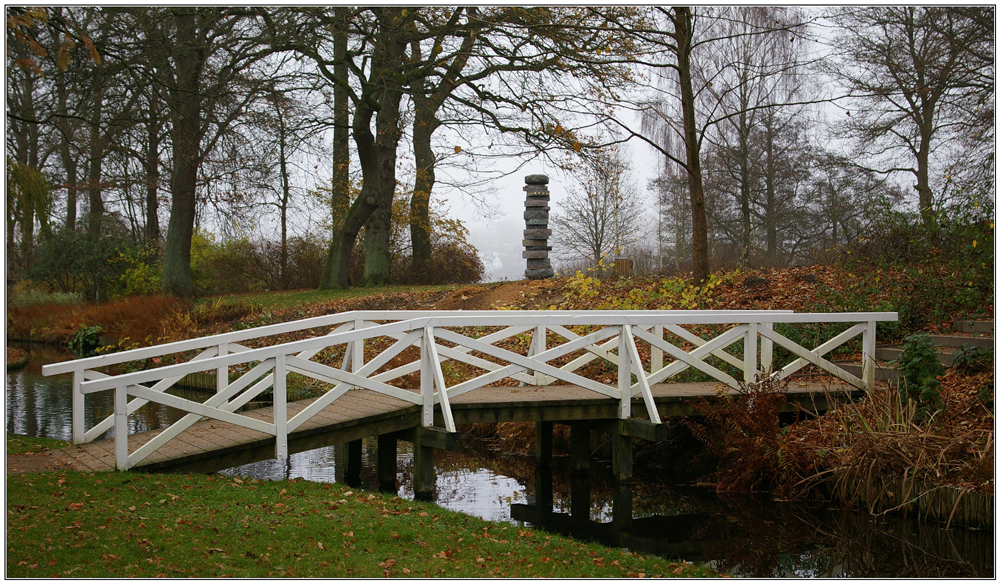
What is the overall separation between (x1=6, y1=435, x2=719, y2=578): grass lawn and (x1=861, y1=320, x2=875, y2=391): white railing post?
5202 millimetres

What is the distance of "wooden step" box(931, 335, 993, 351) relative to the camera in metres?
9.47

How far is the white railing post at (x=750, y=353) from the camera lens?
9.14m

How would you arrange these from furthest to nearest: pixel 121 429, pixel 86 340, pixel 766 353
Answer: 1. pixel 86 340
2. pixel 766 353
3. pixel 121 429

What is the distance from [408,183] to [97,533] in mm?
21711

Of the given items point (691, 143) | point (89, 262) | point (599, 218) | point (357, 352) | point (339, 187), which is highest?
point (339, 187)

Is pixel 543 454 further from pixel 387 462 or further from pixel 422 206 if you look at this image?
pixel 422 206

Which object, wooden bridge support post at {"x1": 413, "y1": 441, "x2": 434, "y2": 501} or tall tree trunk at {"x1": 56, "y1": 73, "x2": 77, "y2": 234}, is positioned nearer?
wooden bridge support post at {"x1": 413, "y1": 441, "x2": 434, "y2": 501}

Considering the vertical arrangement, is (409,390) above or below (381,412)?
above

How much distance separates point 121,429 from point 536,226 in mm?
15121

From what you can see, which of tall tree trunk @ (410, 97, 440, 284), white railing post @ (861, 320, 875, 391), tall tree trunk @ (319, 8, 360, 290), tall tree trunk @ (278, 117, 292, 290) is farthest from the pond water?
tall tree trunk @ (278, 117, 292, 290)

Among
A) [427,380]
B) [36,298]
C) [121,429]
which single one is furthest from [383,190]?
[121,429]

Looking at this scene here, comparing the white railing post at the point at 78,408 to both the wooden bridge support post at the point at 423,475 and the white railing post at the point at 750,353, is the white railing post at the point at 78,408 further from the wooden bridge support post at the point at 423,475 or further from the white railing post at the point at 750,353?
the white railing post at the point at 750,353

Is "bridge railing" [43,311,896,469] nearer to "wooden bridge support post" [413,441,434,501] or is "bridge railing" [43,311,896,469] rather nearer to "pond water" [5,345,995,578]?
"wooden bridge support post" [413,441,434,501]

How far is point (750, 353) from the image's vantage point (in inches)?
363
